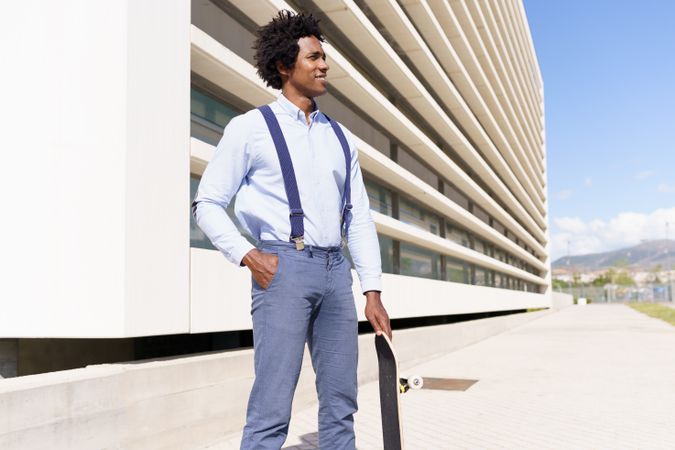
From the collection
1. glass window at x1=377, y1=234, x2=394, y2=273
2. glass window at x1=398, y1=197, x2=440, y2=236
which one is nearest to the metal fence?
glass window at x1=398, y1=197, x2=440, y2=236

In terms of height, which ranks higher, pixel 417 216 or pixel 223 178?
pixel 417 216

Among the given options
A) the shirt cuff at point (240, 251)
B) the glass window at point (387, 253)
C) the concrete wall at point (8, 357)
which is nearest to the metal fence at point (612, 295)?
the glass window at point (387, 253)

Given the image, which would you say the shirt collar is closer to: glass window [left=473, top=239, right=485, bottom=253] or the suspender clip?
the suspender clip

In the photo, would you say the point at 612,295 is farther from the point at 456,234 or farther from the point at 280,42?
the point at 280,42

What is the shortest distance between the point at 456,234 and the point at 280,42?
2422cm

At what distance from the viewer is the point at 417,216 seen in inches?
819

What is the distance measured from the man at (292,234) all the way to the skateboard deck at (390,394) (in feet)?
0.37

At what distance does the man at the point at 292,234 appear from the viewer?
8.63 ft

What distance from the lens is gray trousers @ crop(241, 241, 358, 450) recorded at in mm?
2619

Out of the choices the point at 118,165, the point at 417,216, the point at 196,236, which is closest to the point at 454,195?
the point at 417,216

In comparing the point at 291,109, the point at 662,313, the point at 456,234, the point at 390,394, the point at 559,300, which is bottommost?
the point at 662,313

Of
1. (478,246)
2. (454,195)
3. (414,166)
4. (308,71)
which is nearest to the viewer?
(308,71)

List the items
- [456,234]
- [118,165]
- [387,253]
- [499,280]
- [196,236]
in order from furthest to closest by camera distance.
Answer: [499,280] → [456,234] → [387,253] → [196,236] → [118,165]

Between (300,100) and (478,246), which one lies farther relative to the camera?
(478,246)
